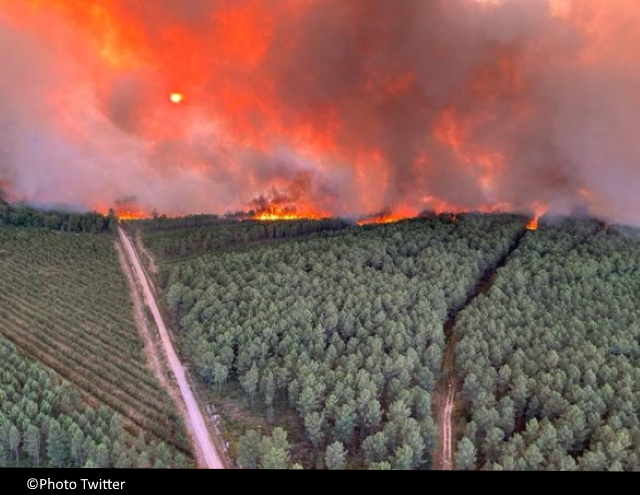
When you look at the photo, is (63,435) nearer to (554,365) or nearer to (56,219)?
(554,365)

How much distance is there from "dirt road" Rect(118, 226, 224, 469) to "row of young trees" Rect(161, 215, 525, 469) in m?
1.17

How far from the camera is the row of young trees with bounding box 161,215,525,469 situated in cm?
3300

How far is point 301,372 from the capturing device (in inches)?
1433

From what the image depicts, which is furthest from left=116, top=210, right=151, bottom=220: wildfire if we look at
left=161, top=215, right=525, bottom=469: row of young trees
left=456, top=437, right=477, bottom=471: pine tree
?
left=456, top=437, right=477, bottom=471: pine tree

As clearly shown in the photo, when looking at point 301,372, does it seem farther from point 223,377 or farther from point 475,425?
point 475,425

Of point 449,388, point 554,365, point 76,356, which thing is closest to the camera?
point 554,365

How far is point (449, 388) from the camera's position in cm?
3906

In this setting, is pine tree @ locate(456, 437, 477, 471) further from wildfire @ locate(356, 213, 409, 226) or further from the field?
wildfire @ locate(356, 213, 409, 226)

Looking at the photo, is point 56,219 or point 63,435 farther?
point 56,219

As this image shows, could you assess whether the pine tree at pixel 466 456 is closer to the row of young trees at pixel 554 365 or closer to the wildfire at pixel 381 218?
the row of young trees at pixel 554 365

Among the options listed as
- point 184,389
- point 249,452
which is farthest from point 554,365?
point 184,389


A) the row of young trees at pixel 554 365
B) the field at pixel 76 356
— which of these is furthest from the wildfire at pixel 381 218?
the field at pixel 76 356

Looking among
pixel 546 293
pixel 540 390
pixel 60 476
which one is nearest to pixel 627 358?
pixel 540 390

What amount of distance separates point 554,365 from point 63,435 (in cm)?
2714
